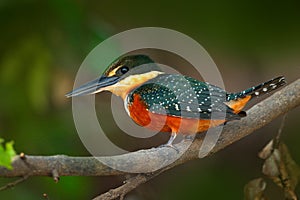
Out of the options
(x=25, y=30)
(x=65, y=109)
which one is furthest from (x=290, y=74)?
(x=25, y=30)

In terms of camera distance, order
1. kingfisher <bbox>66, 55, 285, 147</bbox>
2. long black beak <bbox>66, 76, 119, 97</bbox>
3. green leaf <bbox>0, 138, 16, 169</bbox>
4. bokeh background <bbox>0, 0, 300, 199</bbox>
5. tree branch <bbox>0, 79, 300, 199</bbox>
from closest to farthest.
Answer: green leaf <bbox>0, 138, 16, 169</bbox>, tree branch <bbox>0, 79, 300, 199</bbox>, kingfisher <bbox>66, 55, 285, 147</bbox>, long black beak <bbox>66, 76, 119, 97</bbox>, bokeh background <bbox>0, 0, 300, 199</bbox>

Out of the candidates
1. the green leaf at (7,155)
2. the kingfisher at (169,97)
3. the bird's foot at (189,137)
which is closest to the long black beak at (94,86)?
the kingfisher at (169,97)

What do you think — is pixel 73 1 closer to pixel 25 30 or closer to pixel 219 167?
pixel 25 30

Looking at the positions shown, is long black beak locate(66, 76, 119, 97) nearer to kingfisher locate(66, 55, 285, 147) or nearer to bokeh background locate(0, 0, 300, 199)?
kingfisher locate(66, 55, 285, 147)

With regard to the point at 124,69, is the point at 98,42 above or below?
above

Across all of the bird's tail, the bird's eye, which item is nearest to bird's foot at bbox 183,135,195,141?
the bird's tail

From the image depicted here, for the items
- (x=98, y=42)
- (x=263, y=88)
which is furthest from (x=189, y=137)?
(x=98, y=42)

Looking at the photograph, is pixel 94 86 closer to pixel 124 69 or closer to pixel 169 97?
pixel 124 69
